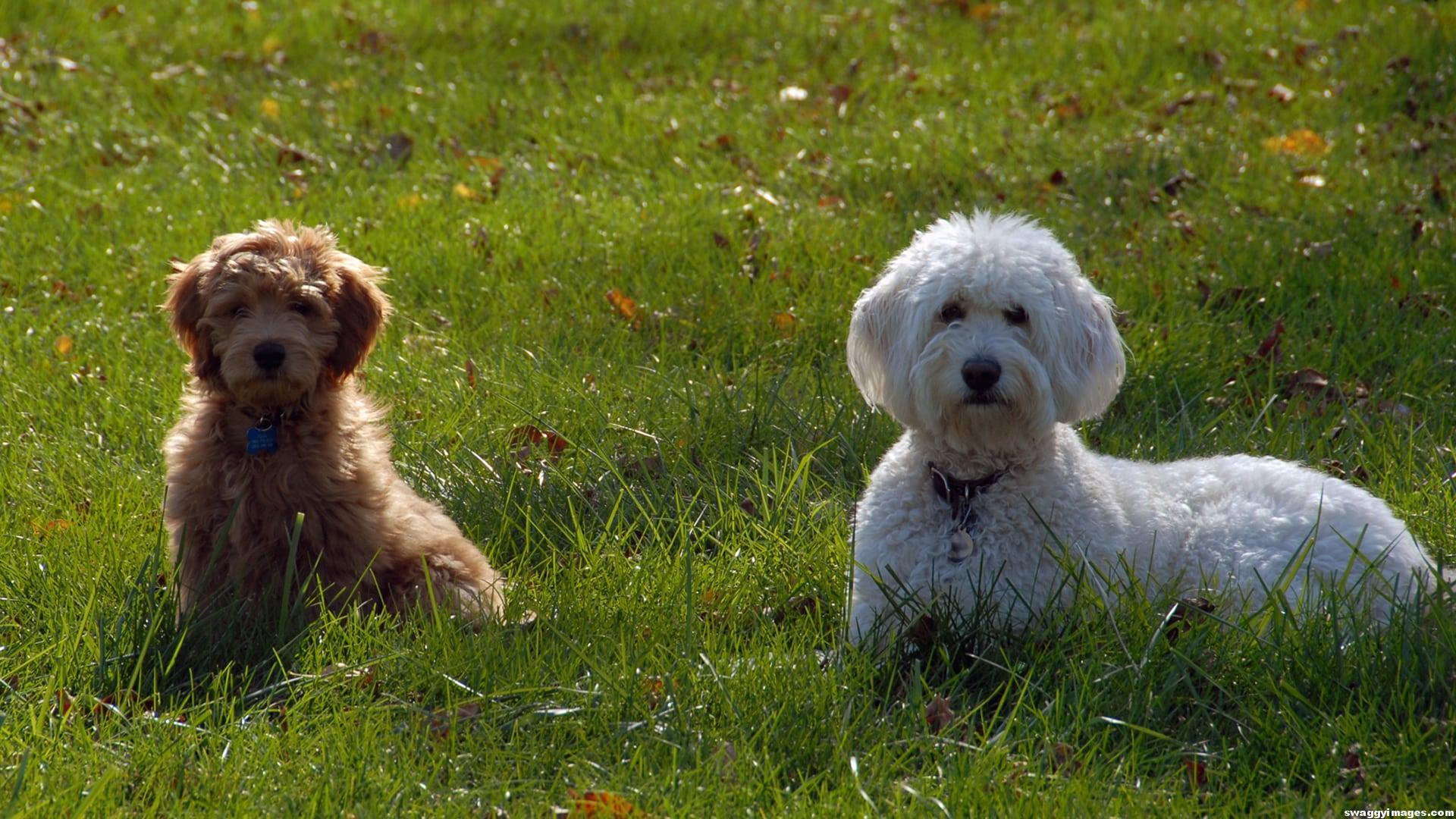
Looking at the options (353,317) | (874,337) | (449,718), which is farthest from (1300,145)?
A: (449,718)

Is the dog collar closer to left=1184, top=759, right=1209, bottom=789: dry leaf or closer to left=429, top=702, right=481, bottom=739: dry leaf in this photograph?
left=429, top=702, right=481, bottom=739: dry leaf

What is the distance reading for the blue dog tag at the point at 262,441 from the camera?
3988 mm

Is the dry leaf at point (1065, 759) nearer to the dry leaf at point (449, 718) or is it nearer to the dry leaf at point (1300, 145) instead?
the dry leaf at point (449, 718)

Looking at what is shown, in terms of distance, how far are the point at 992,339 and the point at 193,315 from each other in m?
2.40

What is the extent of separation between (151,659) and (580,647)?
1.14m

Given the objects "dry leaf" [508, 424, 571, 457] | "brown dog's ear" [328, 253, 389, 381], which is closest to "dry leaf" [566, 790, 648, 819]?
"brown dog's ear" [328, 253, 389, 381]

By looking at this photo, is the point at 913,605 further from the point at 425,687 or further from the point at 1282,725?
the point at 425,687

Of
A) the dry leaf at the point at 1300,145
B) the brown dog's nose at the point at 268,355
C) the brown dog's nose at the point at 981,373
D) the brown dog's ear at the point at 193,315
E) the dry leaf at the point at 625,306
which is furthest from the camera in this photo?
the dry leaf at the point at 1300,145

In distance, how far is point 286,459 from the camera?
4.02m

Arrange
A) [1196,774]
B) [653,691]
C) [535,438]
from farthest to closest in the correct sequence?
[535,438] → [653,691] → [1196,774]

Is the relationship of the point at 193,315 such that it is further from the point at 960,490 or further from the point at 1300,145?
the point at 1300,145

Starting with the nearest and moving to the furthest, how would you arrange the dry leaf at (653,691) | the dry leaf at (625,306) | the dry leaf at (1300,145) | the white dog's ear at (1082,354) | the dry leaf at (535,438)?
the dry leaf at (653,691), the white dog's ear at (1082,354), the dry leaf at (535,438), the dry leaf at (625,306), the dry leaf at (1300,145)

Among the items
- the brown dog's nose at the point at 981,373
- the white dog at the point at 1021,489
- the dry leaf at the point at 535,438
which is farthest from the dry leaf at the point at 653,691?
the dry leaf at the point at 535,438

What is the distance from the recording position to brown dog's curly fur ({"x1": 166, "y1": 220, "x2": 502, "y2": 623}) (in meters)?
3.93
